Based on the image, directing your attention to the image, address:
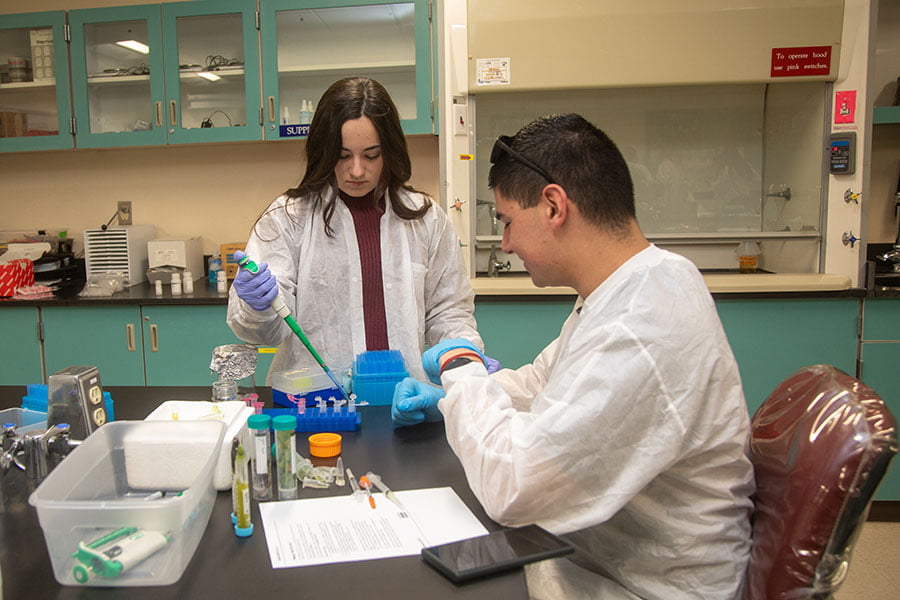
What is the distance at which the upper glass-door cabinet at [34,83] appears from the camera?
316cm

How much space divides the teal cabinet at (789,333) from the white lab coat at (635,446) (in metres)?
1.79

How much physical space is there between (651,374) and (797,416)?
27cm

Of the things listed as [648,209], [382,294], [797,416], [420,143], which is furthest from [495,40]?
[797,416]

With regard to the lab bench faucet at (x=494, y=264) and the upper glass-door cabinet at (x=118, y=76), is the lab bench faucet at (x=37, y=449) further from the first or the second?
the upper glass-door cabinet at (x=118, y=76)

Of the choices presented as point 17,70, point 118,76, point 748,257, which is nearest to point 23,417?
point 118,76

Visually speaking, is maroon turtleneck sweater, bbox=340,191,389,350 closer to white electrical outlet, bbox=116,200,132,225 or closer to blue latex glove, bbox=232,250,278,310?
blue latex glove, bbox=232,250,278,310

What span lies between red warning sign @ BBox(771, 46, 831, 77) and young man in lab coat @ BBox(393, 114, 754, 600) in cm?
190

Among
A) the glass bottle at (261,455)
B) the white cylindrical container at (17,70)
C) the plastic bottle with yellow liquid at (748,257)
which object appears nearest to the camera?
the glass bottle at (261,455)

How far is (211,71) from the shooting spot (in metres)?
3.16

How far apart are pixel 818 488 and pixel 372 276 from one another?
3.91 feet

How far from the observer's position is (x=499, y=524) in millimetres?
997

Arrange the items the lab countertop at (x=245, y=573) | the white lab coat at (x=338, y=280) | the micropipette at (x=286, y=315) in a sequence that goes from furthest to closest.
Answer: the white lab coat at (x=338, y=280)
the micropipette at (x=286, y=315)
the lab countertop at (x=245, y=573)

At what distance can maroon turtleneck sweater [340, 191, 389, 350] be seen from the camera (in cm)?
183

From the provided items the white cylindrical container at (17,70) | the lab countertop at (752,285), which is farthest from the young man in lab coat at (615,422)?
the white cylindrical container at (17,70)
